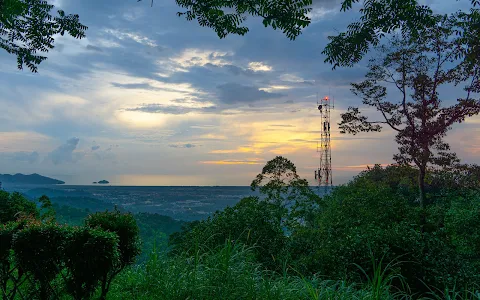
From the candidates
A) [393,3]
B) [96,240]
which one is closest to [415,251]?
[393,3]

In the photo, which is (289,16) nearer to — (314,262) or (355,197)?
(314,262)

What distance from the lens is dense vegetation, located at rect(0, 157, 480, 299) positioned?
15.8 feet

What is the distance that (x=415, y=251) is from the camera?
28.4ft

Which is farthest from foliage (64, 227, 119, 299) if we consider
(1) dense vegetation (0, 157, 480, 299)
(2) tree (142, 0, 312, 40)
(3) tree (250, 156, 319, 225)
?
(3) tree (250, 156, 319, 225)

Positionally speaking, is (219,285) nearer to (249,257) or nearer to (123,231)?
(249,257)

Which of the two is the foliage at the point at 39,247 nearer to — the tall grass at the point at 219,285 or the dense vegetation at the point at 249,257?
the dense vegetation at the point at 249,257

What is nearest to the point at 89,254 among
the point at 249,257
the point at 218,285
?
the point at 218,285

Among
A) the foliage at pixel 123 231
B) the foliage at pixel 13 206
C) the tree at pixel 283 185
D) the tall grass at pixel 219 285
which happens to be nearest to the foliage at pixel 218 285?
the tall grass at pixel 219 285

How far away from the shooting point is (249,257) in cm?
687

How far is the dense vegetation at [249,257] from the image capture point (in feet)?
15.8

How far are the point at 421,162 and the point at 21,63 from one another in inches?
719

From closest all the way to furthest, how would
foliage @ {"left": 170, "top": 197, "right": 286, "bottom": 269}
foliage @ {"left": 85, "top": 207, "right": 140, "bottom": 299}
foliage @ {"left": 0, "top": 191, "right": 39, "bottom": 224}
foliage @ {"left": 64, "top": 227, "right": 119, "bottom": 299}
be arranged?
foliage @ {"left": 64, "top": 227, "right": 119, "bottom": 299} < foliage @ {"left": 85, "top": 207, "right": 140, "bottom": 299} < foliage @ {"left": 170, "top": 197, "right": 286, "bottom": 269} < foliage @ {"left": 0, "top": 191, "right": 39, "bottom": 224}

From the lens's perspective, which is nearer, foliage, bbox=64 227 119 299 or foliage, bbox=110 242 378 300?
foliage, bbox=64 227 119 299

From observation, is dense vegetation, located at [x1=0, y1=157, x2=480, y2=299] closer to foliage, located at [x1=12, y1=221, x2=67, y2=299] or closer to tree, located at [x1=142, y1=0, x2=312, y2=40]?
foliage, located at [x1=12, y1=221, x2=67, y2=299]
